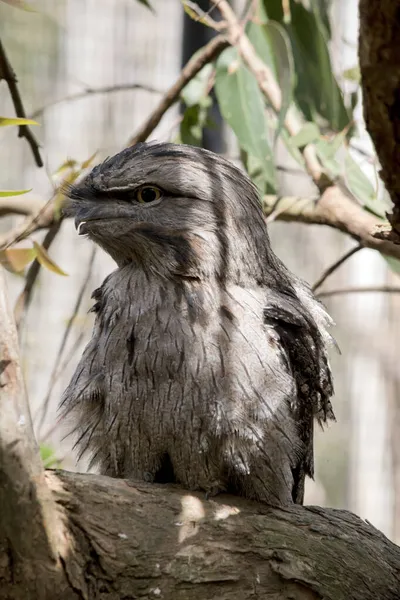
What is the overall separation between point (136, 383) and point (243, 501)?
1.50 feet

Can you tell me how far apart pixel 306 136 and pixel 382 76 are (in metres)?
1.95

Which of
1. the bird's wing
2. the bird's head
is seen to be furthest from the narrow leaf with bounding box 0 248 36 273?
the bird's wing

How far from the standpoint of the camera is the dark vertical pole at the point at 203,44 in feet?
13.4

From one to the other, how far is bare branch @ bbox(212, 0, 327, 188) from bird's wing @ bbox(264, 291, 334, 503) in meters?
0.96

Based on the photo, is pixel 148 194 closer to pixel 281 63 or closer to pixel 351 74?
pixel 281 63

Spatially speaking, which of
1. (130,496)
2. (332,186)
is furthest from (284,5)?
(130,496)

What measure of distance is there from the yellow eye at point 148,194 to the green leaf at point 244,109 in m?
0.74

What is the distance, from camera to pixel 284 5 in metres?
3.59

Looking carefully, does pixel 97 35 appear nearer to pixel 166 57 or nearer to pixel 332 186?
pixel 166 57

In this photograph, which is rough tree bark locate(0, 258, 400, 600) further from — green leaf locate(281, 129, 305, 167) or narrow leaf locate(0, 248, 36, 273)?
green leaf locate(281, 129, 305, 167)

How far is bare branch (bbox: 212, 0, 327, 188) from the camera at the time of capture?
3.51 meters

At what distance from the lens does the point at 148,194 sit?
2580mm

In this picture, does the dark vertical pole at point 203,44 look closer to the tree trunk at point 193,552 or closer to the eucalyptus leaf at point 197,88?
the eucalyptus leaf at point 197,88

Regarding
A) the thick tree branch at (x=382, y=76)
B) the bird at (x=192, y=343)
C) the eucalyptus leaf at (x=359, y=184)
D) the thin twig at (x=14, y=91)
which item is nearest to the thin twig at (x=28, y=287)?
the thin twig at (x=14, y=91)
